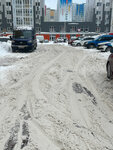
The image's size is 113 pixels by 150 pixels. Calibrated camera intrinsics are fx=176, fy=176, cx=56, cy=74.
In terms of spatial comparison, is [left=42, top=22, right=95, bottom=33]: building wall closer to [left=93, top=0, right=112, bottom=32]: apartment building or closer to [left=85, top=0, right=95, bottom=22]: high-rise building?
[left=93, top=0, right=112, bottom=32]: apartment building

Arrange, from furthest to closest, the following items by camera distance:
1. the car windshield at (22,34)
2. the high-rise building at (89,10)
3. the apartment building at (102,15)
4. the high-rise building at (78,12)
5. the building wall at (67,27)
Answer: the high-rise building at (89,10) < the apartment building at (102,15) < the high-rise building at (78,12) < the building wall at (67,27) < the car windshield at (22,34)

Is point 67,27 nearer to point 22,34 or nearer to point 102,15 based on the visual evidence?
point 102,15

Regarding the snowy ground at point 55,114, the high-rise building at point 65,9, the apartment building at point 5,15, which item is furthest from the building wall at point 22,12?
the snowy ground at point 55,114

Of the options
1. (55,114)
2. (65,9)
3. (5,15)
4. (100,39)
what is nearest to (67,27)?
(65,9)

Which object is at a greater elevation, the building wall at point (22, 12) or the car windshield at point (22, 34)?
the building wall at point (22, 12)

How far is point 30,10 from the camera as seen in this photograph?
6894 cm

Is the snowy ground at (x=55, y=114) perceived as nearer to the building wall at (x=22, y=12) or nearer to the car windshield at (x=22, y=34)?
the car windshield at (x=22, y=34)

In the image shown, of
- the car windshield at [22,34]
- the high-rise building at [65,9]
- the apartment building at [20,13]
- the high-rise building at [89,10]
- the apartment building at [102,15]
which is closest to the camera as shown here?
the car windshield at [22,34]

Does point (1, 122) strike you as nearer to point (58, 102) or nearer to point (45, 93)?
point (58, 102)

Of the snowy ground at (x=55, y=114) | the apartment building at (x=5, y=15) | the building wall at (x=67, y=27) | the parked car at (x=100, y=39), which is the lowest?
the snowy ground at (x=55, y=114)

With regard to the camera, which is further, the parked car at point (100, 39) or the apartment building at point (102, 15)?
the apartment building at point (102, 15)

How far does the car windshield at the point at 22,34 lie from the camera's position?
18625 mm

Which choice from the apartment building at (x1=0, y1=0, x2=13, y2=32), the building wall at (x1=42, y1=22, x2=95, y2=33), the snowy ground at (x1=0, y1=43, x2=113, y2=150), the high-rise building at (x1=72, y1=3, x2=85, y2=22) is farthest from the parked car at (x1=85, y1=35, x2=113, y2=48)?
the apartment building at (x1=0, y1=0, x2=13, y2=32)

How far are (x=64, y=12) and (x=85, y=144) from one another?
64.4m
